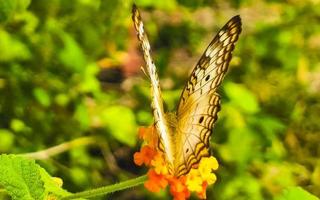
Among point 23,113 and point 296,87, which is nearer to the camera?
point 23,113

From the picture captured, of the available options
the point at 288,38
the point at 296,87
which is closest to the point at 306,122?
the point at 296,87

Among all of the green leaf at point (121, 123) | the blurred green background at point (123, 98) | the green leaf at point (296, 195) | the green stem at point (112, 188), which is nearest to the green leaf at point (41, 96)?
the blurred green background at point (123, 98)

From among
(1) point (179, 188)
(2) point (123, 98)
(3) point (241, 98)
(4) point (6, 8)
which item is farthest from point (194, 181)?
(2) point (123, 98)

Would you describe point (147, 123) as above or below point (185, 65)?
below

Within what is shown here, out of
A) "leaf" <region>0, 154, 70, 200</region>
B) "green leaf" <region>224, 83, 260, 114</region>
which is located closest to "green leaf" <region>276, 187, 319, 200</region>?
"leaf" <region>0, 154, 70, 200</region>

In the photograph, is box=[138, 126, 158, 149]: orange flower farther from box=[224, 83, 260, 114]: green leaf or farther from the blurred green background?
box=[224, 83, 260, 114]: green leaf

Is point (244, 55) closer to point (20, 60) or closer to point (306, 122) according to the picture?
point (306, 122)
